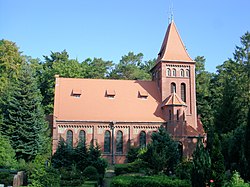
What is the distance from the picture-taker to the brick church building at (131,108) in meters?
38.8

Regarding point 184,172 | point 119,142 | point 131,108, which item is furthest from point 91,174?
point 131,108

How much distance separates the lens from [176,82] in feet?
137

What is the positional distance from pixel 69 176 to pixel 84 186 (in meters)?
4.29

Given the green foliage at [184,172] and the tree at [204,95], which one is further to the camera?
the tree at [204,95]

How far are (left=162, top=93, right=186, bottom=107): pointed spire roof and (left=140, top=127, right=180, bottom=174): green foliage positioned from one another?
33.5 ft

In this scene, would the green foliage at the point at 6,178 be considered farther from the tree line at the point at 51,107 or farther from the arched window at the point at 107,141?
the arched window at the point at 107,141

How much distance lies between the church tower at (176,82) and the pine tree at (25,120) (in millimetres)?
14420

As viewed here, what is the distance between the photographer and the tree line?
2614 cm

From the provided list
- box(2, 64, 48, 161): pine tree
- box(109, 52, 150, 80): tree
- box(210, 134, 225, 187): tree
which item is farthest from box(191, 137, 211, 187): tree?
box(109, 52, 150, 80): tree

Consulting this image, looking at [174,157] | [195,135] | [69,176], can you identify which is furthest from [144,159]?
[195,135]

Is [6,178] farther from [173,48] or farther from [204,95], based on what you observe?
[204,95]

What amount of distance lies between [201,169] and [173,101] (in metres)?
22.1

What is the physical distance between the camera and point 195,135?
3909 cm

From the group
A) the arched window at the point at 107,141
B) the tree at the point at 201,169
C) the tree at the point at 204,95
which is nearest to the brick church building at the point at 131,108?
the arched window at the point at 107,141
